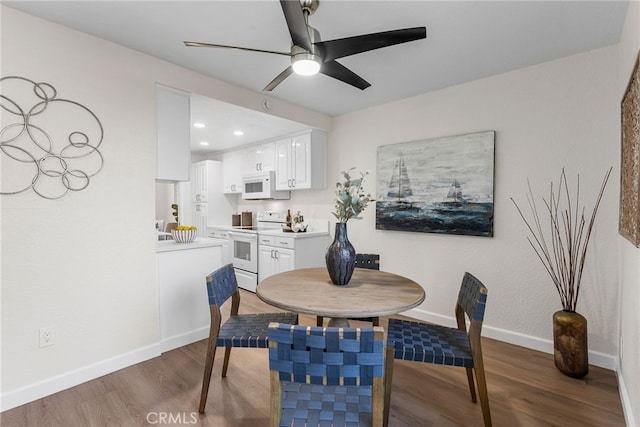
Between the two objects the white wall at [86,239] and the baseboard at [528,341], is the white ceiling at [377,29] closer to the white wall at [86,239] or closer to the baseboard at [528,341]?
the white wall at [86,239]

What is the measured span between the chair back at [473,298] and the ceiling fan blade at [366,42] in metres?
1.38

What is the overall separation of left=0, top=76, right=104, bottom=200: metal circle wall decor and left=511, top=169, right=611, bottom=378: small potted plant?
3.44 meters

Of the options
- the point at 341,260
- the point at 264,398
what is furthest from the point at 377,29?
the point at 264,398

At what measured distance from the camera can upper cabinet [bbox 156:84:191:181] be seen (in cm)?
259

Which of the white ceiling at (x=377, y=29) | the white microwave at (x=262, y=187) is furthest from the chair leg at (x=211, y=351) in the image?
the white microwave at (x=262, y=187)

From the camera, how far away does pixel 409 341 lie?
70.3 inches

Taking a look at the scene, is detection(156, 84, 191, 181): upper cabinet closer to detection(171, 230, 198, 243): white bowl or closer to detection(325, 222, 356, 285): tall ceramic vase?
detection(171, 230, 198, 243): white bowl

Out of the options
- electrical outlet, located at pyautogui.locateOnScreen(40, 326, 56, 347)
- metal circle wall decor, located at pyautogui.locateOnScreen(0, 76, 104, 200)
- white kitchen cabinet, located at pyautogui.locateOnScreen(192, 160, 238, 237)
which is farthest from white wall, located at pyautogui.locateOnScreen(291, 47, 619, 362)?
white kitchen cabinet, located at pyautogui.locateOnScreen(192, 160, 238, 237)

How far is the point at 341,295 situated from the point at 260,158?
11.7 ft

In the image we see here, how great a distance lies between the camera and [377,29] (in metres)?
2.10

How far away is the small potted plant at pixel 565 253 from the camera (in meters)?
2.20

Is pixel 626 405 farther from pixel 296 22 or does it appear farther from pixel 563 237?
pixel 296 22

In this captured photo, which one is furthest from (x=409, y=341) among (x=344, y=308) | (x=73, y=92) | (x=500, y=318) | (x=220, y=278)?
(x=73, y=92)

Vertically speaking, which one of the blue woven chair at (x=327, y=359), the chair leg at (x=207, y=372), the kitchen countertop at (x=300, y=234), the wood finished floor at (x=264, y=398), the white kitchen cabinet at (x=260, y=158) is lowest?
the wood finished floor at (x=264, y=398)
